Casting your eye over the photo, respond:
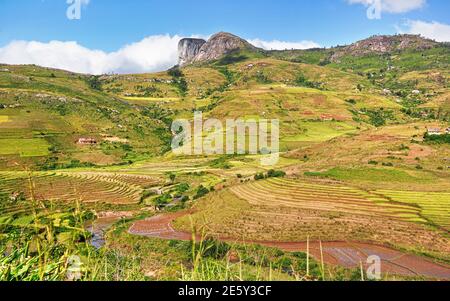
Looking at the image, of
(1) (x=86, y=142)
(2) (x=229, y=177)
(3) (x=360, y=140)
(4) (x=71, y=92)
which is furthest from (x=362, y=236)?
(4) (x=71, y=92)

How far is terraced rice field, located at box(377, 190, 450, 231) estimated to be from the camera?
4094cm

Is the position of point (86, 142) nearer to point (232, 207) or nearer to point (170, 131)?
Result: point (170, 131)

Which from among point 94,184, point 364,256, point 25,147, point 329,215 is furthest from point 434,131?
point 25,147

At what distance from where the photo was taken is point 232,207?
5131 centimetres

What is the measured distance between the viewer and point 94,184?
70.4 meters

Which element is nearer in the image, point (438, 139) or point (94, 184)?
point (438, 139)

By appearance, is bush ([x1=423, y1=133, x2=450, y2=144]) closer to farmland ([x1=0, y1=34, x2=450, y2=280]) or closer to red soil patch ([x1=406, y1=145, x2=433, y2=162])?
farmland ([x1=0, y1=34, x2=450, y2=280])

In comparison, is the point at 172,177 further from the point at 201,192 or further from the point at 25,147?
the point at 25,147

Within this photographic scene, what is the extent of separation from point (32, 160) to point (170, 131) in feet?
197

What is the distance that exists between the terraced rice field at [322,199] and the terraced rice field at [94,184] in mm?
19674

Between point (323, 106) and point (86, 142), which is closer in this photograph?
point (86, 142)

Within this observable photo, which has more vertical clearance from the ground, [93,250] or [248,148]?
[93,250]

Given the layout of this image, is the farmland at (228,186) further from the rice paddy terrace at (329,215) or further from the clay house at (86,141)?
the clay house at (86,141)

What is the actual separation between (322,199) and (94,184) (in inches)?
1544
